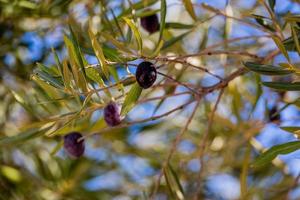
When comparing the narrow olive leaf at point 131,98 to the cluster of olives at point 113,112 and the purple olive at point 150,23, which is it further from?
the purple olive at point 150,23

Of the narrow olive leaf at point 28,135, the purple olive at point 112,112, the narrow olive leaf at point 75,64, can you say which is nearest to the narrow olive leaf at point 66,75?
the narrow olive leaf at point 75,64

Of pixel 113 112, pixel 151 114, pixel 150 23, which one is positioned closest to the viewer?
pixel 113 112

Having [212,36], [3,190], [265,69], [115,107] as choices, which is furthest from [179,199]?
[212,36]

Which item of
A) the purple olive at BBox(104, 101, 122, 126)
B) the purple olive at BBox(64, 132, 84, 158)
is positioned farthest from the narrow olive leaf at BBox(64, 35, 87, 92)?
the purple olive at BBox(64, 132, 84, 158)

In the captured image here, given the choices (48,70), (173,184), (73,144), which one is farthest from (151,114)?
(48,70)

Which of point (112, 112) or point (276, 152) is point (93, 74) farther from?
point (276, 152)

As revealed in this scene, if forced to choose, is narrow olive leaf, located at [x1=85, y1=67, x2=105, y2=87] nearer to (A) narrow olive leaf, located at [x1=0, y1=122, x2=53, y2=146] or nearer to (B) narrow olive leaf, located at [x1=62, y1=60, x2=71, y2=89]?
(B) narrow olive leaf, located at [x1=62, y1=60, x2=71, y2=89]

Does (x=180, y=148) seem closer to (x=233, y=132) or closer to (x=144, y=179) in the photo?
(x=144, y=179)
